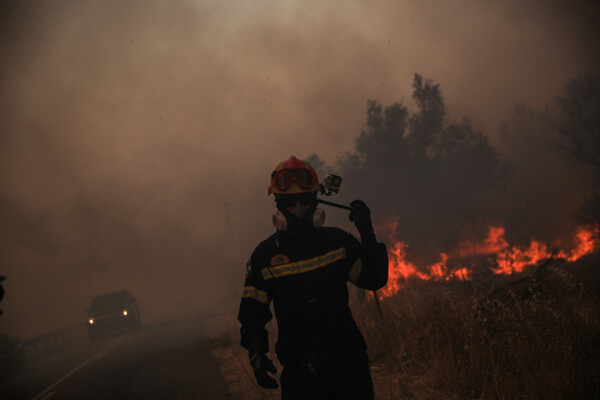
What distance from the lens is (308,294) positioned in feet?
9.39

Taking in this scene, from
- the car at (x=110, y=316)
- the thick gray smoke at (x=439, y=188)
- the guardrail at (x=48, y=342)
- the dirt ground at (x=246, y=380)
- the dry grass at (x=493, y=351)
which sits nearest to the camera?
the dry grass at (x=493, y=351)

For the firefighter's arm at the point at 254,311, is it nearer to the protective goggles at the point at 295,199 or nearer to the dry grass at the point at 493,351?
the protective goggles at the point at 295,199

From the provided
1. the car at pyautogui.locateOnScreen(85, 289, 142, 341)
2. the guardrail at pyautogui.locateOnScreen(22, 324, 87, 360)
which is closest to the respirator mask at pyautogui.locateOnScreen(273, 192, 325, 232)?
the guardrail at pyautogui.locateOnScreen(22, 324, 87, 360)

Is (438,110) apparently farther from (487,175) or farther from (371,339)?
(371,339)

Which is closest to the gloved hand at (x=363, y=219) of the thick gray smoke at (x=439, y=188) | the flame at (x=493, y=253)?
the flame at (x=493, y=253)

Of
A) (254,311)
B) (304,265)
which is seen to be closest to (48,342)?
(254,311)

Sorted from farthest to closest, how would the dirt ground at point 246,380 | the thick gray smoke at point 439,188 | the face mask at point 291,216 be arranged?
the thick gray smoke at point 439,188 → the dirt ground at point 246,380 → the face mask at point 291,216

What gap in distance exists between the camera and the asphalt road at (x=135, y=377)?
6.94 meters

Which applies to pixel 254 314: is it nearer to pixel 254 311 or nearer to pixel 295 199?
pixel 254 311

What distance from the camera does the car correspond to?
55.0 ft

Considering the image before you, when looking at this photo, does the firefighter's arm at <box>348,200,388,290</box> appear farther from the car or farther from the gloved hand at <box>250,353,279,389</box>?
the car

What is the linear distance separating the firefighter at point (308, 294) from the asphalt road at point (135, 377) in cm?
379

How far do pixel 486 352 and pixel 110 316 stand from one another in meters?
16.4

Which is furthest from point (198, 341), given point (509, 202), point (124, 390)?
point (509, 202)
